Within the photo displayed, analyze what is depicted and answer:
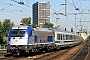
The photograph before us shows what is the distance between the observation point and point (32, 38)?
25.5 m

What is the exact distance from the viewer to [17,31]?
81.4ft

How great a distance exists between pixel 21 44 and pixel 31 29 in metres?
2.21

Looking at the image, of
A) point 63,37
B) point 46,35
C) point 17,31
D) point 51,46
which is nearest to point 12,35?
point 17,31

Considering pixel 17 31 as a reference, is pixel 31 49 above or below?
below

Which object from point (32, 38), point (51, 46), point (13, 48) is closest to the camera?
point (13, 48)

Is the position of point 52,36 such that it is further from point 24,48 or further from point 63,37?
point 24,48

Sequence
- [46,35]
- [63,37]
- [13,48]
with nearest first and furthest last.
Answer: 1. [13,48]
2. [46,35]
3. [63,37]

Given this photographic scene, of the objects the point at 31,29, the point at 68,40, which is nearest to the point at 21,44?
the point at 31,29

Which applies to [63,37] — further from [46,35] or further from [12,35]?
[12,35]

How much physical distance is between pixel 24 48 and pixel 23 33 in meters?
1.61

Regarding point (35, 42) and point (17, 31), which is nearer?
point (17, 31)

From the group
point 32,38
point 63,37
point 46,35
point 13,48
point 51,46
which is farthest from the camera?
point 63,37

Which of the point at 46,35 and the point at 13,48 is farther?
the point at 46,35

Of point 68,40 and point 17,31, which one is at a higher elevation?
point 17,31
